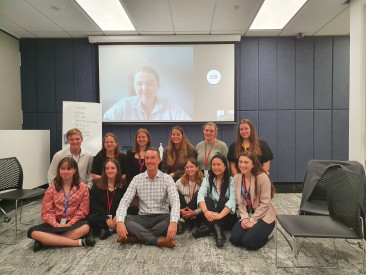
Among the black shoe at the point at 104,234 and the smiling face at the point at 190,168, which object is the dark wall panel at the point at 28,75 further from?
the smiling face at the point at 190,168

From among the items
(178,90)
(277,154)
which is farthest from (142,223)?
(277,154)

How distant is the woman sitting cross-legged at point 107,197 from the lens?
9.30 feet

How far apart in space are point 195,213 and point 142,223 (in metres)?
0.65

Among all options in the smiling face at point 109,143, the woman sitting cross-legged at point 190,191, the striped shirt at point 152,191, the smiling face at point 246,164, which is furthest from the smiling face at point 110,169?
the smiling face at point 246,164

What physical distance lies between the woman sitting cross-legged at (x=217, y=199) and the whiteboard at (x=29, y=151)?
2.97 m

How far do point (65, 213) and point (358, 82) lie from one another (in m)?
3.96

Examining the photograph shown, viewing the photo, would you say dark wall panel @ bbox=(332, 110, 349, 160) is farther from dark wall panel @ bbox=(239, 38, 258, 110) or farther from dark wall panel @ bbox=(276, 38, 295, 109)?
dark wall panel @ bbox=(239, 38, 258, 110)

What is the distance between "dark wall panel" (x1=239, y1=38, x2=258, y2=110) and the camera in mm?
4992

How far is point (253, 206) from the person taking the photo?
269 cm

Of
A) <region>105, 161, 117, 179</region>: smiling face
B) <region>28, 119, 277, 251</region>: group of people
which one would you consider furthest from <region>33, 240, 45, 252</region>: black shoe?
<region>105, 161, 117, 179</region>: smiling face

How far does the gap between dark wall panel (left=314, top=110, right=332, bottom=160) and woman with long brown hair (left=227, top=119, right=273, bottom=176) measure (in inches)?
86.4

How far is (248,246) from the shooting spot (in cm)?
251

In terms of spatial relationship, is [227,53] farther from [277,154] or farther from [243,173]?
[243,173]

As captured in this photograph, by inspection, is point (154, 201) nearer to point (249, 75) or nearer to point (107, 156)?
point (107, 156)
